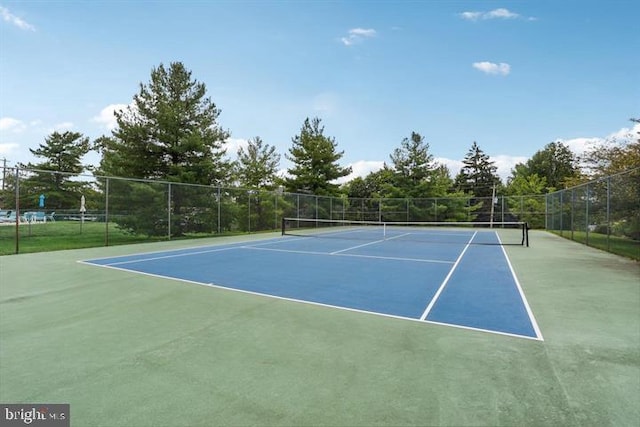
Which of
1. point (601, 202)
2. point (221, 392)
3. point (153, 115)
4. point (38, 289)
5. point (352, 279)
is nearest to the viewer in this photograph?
point (221, 392)

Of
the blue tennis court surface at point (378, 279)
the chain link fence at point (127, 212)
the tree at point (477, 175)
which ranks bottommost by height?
the blue tennis court surface at point (378, 279)

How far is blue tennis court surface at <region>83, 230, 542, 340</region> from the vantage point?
4242 millimetres

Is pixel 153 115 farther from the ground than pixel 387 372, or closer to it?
farther from the ground

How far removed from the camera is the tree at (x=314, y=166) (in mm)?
26656

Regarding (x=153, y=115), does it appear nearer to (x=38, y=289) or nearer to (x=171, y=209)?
(x=171, y=209)

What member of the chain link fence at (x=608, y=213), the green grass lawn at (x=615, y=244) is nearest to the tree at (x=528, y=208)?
the chain link fence at (x=608, y=213)

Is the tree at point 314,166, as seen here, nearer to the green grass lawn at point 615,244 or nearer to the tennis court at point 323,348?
the green grass lawn at point 615,244

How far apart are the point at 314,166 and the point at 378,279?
21.2 metres

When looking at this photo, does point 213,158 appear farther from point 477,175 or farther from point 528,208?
point 477,175

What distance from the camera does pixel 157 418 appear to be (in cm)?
200

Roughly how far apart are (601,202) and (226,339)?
13.0m

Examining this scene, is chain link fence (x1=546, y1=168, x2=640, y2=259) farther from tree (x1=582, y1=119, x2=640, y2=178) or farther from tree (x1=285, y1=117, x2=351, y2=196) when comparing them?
tree (x1=285, y1=117, x2=351, y2=196)

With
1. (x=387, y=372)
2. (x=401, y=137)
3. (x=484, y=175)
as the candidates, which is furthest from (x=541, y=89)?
(x=484, y=175)

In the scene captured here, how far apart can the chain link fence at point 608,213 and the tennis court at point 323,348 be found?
365 centimetres
